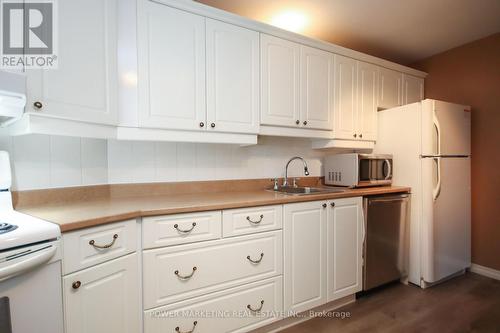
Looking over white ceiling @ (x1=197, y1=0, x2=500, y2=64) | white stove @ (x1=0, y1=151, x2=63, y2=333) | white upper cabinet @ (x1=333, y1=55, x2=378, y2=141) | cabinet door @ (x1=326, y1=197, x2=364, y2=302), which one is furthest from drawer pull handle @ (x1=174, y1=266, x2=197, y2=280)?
white ceiling @ (x1=197, y1=0, x2=500, y2=64)

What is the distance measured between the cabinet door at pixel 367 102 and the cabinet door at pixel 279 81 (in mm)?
764

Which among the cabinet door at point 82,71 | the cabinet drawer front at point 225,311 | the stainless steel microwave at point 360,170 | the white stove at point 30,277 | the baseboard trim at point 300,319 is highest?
the cabinet door at point 82,71

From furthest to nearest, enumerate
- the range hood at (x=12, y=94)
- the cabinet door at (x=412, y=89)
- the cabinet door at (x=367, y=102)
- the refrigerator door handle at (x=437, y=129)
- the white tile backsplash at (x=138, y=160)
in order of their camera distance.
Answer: the cabinet door at (x=412, y=89) → the cabinet door at (x=367, y=102) → the refrigerator door handle at (x=437, y=129) → the white tile backsplash at (x=138, y=160) → the range hood at (x=12, y=94)

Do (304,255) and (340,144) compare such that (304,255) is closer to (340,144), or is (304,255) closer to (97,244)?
(340,144)

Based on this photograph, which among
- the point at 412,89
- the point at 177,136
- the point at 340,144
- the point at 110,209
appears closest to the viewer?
the point at 110,209

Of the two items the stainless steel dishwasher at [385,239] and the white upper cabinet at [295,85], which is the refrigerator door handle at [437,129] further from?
the white upper cabinet at [295,85]

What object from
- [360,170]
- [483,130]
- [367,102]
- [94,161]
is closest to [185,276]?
[94,161]

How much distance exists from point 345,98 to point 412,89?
1.06m

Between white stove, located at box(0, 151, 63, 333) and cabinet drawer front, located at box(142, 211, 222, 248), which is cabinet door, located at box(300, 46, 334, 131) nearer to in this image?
cabinet drawer front, located at box(142, 211, 222, 248)

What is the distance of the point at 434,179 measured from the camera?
7.39 feet

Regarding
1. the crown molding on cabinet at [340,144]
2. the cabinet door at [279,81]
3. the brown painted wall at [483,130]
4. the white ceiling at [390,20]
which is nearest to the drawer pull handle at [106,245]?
the cabinet door at [279,81]

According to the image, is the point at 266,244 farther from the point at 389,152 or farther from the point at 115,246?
the point at 389,152

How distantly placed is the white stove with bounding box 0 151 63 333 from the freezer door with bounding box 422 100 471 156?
2.64m

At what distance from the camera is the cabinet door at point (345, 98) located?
92.4 inches
